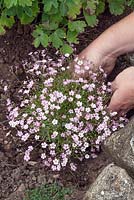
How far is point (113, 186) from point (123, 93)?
22.7 inches

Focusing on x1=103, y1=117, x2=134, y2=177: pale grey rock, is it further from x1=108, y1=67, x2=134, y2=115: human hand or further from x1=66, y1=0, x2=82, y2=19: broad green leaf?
x1=66, y1=0, x2=82, y2=19: broad green leaf

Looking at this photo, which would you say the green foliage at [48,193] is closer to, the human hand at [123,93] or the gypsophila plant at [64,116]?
the gypsophila plant at [64,116]

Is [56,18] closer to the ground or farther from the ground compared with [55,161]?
farther from the ground

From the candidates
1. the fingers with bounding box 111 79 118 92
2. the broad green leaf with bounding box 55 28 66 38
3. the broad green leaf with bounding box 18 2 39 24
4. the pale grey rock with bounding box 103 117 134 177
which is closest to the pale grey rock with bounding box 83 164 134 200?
the pale grey rock with bounding box 103 117 134 177

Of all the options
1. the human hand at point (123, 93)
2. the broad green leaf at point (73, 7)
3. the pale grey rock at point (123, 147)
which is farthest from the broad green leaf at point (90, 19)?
the pale grey rock at point (123, 147)

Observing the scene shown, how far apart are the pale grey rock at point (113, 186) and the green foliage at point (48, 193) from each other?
0.57 feet

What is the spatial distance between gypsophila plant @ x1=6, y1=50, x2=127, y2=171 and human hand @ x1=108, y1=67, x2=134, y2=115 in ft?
0.15

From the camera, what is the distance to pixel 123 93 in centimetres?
309

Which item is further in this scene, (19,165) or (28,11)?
(28,11)

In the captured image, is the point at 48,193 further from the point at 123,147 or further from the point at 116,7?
the point at 116,7

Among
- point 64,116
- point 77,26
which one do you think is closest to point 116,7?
point 77,26

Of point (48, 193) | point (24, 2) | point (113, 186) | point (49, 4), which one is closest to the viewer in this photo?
point (113, 186)

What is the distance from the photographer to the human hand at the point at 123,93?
10.2 feet

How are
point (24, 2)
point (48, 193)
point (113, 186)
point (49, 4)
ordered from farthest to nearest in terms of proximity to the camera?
point (49, 4), point (24, 2), point (48, 193), point (113, 186)
